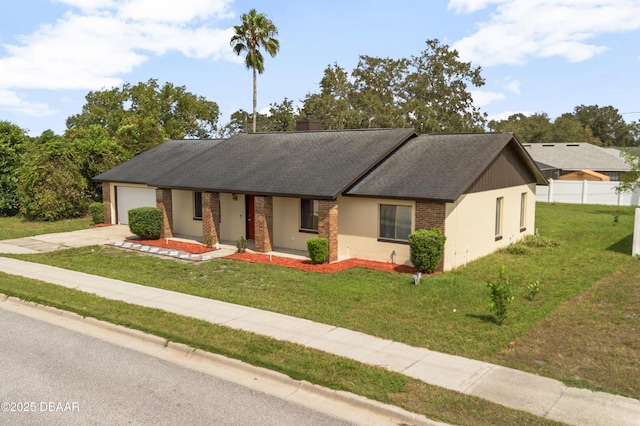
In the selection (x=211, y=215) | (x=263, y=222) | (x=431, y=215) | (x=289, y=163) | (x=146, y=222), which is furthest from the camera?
(x=146, y=222)

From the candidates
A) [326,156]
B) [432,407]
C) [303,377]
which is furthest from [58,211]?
[432,407]

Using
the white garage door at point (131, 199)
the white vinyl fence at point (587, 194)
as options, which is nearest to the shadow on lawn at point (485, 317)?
the white garage door at point (131, 199)

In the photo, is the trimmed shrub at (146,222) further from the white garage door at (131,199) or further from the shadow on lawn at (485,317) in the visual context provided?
the shadow on lawn at (485,317)

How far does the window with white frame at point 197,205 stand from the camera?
23.2 m

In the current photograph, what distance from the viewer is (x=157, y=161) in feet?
91.0

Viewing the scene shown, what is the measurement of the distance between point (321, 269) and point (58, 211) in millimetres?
20168

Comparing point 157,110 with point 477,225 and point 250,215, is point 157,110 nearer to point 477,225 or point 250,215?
point 250,215

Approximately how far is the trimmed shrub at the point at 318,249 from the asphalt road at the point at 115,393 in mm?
8233

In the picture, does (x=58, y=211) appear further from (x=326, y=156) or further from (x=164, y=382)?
(x=164, y=382)

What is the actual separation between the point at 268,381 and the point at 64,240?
704 inches

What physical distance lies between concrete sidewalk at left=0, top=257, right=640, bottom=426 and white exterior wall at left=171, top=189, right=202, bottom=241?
9711 mm

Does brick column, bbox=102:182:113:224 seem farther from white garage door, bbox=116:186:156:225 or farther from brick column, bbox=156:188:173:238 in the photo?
brick column, bbox=156:188:173:238

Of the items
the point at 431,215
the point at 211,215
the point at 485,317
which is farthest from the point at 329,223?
the point at 485,317

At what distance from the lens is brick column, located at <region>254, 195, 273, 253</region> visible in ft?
63.0
